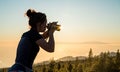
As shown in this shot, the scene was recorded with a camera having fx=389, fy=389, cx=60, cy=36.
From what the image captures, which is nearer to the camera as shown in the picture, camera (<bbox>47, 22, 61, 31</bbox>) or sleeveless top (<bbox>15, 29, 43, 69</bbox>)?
sleeveless top (<bbox>15, 29, 43, 69</bbox>)

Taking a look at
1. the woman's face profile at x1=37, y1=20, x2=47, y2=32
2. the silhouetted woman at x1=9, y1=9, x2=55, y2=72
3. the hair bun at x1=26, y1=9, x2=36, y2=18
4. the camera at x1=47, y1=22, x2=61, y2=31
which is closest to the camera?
the silhouetted woman at x1=9, y1=9, x2=55, y2=72

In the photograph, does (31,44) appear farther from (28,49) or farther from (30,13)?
(30,13)

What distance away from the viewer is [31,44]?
6910 millimetres

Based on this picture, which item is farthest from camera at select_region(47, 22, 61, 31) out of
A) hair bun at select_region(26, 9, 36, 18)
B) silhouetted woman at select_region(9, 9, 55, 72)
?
hair bun at select_region(26, 9, 36, 18)

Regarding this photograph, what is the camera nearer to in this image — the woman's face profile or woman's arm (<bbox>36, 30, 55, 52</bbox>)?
the woman's face profile

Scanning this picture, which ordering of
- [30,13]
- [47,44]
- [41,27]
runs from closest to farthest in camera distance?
1. [47,44]
2. [41,27]
3. [30,13]

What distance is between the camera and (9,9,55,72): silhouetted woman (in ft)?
22.2

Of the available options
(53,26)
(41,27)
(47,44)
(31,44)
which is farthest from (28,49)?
(53,26)

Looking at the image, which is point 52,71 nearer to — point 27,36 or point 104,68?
point 104,68

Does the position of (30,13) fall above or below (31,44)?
above

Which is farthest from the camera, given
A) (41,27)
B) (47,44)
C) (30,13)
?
(30,13)

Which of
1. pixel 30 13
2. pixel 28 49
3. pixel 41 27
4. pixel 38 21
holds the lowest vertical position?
pixel 28 49

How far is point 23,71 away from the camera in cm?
664

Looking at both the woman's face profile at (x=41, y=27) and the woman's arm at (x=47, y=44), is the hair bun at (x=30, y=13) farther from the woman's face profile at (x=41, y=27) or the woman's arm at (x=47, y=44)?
the woman's arm at (x=47, y=44)
